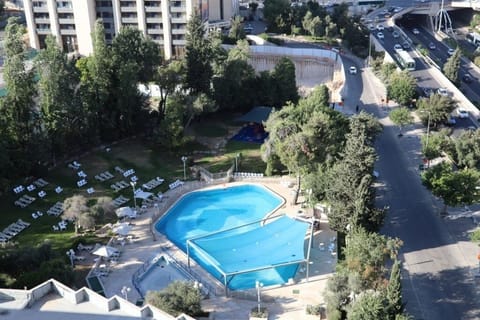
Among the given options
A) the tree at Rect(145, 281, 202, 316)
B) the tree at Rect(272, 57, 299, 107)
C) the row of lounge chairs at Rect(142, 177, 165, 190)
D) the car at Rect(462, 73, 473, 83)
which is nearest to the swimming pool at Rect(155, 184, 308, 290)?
the row of lounge chairs at Rect(142, 177, 165, 190)

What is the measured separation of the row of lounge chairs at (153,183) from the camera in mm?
44875

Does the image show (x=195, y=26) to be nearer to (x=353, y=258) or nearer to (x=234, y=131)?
(x=234, y=131)

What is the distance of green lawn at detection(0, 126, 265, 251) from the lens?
38281 millimetres

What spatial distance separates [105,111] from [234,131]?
13.5 m

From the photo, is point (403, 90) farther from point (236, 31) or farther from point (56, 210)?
point (56, 210)

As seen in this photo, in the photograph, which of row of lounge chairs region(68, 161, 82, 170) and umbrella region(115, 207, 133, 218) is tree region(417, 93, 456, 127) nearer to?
umbrella region(115, 207, 133, 218)

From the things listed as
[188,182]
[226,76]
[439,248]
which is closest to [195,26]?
[226,76]

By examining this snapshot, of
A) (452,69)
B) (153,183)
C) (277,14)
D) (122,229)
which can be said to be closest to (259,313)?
(122,229)

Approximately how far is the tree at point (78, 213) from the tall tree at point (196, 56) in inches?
866

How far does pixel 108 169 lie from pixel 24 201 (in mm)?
8078

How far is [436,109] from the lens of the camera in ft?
175

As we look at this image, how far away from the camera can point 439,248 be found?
120 ft

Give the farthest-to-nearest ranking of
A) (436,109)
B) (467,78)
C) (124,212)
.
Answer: (467,78) < (436,109) < (124,212)

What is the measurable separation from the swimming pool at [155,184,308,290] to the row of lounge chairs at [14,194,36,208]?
1032cm
